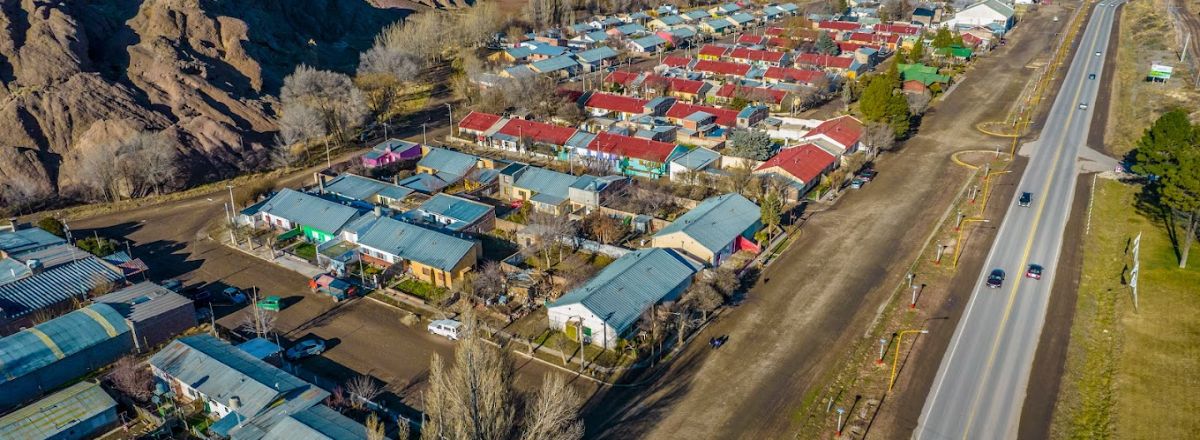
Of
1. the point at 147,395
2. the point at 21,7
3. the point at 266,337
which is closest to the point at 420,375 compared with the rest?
the point at 266,337

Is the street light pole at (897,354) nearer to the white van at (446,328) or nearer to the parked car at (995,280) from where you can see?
the parked car at (995,280)

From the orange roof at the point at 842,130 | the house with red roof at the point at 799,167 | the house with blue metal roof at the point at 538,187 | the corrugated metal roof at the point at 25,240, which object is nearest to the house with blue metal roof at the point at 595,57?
the orange roof at the point at 842,130

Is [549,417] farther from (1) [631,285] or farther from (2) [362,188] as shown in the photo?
(2) [362,188]

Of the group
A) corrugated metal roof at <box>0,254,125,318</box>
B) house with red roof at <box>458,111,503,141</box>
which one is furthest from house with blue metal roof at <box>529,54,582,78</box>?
corrugated metal roof at <box>0,254,125,318</box>

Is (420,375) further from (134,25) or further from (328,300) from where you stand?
(134,25)

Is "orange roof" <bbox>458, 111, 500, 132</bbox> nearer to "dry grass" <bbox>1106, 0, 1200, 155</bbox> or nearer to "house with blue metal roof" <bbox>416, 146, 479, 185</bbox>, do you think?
"house with blue metal roof" <bbox>416, 146, 479, 185</bbox>

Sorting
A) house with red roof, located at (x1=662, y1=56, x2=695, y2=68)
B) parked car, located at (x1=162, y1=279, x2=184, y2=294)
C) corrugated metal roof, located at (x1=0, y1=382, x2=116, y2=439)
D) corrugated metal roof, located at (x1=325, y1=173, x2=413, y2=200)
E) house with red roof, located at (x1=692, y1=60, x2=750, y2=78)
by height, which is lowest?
parked car, located at (x1=162, y1=279, x2=184, y2=294)
